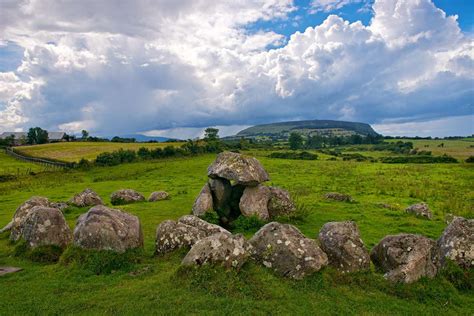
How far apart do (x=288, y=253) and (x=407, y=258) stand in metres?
4.00

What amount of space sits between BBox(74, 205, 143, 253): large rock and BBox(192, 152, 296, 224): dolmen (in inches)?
286

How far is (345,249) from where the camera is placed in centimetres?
1245

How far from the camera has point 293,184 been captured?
40938 millimetres

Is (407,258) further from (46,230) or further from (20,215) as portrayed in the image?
(20,215)

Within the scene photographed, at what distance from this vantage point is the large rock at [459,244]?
42.1 feet

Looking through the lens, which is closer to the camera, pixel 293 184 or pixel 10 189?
pixel 293 184

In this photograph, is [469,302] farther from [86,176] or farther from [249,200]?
[86,176]

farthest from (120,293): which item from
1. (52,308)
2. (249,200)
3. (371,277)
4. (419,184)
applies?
(419,184)

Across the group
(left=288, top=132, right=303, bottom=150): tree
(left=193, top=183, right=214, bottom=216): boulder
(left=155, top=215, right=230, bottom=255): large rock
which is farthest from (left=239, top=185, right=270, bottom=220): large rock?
(left=288, top=132, right=303, bottom=150): tree

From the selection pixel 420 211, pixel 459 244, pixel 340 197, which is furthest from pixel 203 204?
pixel 420 211

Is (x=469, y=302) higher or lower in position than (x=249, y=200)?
lower

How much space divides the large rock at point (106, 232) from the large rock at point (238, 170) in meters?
7.87

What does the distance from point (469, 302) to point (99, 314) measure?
11.1 meters

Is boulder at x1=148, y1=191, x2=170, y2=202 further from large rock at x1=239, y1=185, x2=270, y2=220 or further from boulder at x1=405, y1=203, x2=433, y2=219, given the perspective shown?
boulder at x1=405, y1=203, x2=433, y2=219
